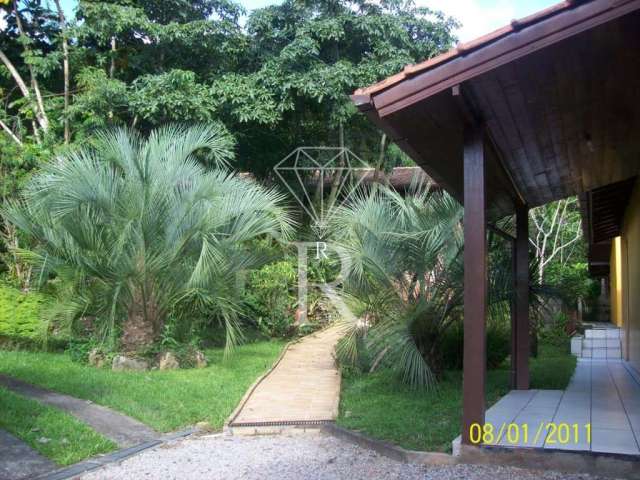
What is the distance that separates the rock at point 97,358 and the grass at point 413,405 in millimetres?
3800

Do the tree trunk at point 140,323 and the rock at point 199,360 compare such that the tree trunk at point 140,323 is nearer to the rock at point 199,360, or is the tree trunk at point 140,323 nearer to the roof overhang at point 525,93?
the rock at point 199,360

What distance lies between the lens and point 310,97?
54.5 ft

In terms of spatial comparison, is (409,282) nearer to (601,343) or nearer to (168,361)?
(168,361)

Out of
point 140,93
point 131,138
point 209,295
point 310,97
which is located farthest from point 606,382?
point 140,93

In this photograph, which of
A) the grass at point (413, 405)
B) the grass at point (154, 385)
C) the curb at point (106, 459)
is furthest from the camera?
the grass at point (154, 385)

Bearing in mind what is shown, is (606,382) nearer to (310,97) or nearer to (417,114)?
(417,114)

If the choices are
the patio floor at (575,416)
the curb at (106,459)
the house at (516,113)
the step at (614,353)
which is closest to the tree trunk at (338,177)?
the step at (614,353)

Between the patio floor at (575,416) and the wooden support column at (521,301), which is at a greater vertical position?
the wooden support column at (521,301)

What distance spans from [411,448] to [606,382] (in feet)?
16.3

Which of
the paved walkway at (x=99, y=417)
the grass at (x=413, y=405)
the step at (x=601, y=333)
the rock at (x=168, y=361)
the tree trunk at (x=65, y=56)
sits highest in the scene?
the tree trunk at (x=65, y=56)

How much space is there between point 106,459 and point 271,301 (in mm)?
9658

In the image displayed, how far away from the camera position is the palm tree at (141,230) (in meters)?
10.4

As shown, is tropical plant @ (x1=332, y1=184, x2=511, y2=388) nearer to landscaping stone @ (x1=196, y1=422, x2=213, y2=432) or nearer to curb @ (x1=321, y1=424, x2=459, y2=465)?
curb @ (x1=321, y1=424, x2=459, y2=465)
